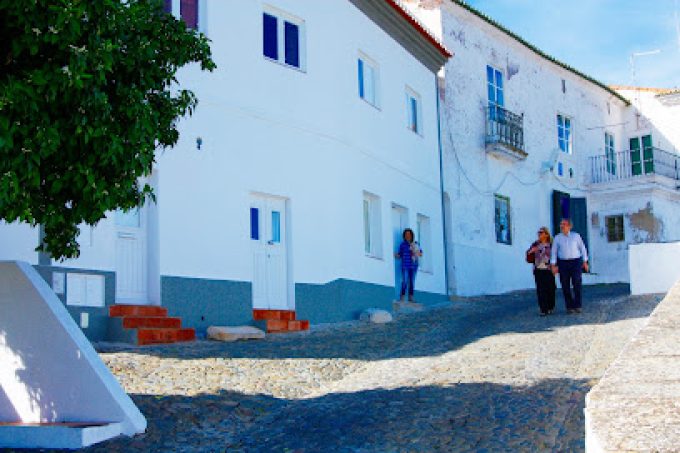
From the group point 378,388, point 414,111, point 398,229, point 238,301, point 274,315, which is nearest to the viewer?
point 378,388

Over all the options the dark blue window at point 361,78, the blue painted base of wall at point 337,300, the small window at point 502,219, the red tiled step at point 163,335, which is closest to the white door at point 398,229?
the blue painted base of wall at point 337,300

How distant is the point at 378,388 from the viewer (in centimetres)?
869

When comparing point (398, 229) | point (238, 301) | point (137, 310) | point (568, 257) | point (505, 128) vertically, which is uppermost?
point (505, 128)

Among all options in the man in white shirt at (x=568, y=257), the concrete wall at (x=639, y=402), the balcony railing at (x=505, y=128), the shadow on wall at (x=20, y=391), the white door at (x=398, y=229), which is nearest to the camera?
the concrete wall at (x=639, y=402)

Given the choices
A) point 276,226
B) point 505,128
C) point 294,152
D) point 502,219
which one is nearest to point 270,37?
point 294,152

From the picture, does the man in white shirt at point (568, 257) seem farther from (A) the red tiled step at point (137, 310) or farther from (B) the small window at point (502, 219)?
(B) the small window at point (502, 219)

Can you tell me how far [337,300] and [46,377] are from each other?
28.7ft

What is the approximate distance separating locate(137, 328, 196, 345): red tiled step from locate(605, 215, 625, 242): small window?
21.1m

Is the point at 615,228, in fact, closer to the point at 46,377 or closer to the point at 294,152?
the point at 294,152

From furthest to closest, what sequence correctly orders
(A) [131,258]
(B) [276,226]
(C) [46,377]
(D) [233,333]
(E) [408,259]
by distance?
(E) [408,259] < (B) [276,226] < (D) [233,333] < (A) [131,258] < (C) [46,377]

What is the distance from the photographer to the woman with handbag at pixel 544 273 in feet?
47.6

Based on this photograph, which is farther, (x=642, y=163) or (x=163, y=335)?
(x=642, y=163)

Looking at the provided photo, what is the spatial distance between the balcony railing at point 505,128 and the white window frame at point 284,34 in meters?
9.41

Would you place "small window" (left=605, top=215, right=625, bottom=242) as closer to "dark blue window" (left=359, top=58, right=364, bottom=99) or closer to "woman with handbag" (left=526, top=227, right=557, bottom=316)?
"dark blue window" (left=359, top=58, right=364, bottom=99)
